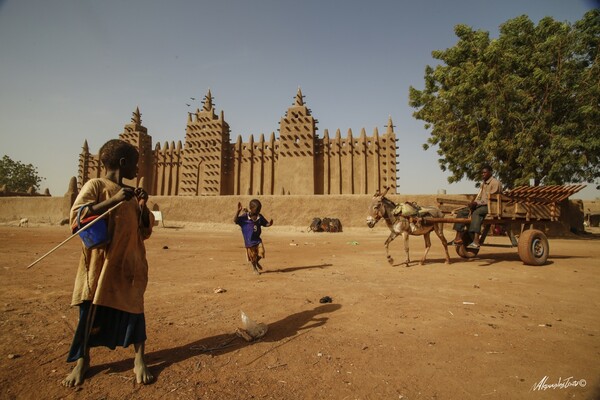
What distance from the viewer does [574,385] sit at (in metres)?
2.53

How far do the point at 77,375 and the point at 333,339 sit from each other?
7.98 feet

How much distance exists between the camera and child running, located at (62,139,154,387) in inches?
104

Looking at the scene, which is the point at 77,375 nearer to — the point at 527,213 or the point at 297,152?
the point at 527,213

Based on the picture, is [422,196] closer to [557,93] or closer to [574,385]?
[557,93]

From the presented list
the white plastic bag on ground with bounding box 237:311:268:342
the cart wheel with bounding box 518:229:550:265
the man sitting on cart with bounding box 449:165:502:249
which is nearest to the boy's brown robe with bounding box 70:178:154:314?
the white plastic bag on ground with bounding box 237:311:268:342

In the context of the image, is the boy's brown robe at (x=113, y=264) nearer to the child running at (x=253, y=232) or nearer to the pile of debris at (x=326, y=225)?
the child running at (x=253, y=232)

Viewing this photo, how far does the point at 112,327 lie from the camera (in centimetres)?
280

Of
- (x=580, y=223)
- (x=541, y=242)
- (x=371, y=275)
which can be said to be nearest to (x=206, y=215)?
(x=371, y=275)

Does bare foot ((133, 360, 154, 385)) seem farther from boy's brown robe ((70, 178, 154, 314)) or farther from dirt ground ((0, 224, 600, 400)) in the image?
boy's brown robe ((70, 178, 154, 314))

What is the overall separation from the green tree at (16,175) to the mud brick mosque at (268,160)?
1019 inches

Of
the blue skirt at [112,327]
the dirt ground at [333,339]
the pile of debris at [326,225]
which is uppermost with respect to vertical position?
the pile of debris at [326,225]

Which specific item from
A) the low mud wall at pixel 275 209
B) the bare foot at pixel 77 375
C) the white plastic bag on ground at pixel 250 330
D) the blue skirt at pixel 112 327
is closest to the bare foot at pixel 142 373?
the blue skirt at pixel 112 327

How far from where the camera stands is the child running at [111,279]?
2.64m

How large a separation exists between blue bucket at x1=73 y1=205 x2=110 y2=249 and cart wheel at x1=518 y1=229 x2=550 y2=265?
924cm
